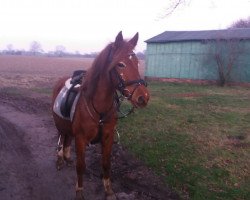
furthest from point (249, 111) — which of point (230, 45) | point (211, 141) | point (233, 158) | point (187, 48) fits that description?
point (187, 48)

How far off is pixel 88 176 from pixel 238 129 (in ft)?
18.0

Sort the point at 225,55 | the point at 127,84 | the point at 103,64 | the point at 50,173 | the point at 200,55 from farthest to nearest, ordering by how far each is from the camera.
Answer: the point at 200,55
the point at 225,55
the point at 50,173
the point at 103,64
the point at 127,84

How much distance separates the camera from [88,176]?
6.21 metres

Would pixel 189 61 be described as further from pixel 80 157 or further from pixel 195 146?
pixel 80 157

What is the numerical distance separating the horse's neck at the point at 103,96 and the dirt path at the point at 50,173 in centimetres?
145

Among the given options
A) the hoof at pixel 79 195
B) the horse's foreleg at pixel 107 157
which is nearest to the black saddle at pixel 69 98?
the horse's foreleg at pixel 107 157

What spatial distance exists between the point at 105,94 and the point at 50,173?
220cm

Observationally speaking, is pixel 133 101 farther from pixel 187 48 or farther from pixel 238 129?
pixel 187 48

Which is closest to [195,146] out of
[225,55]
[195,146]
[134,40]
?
[195,146]

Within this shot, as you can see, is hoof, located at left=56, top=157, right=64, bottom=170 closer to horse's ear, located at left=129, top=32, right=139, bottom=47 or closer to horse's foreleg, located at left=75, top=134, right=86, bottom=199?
A: horse's foreleg, located at left=75, top=134, right=86, bottom=199

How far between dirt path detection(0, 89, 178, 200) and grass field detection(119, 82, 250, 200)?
1.38 ft

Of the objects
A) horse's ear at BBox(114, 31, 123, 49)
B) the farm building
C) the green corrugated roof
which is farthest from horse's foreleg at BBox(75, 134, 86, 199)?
the green corrugated roof

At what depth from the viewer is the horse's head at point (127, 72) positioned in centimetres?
428

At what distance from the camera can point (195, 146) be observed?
8.06 metres
